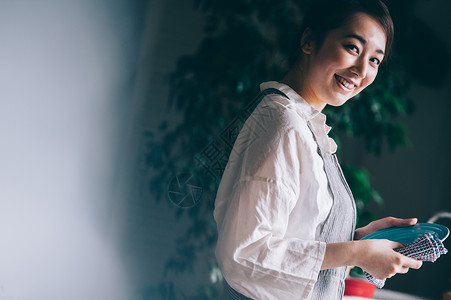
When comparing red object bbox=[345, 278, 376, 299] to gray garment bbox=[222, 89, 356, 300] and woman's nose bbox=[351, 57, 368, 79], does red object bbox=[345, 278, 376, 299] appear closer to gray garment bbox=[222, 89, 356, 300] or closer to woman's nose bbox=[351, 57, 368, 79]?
gray garment bbox=[222, 89, 356, 300]

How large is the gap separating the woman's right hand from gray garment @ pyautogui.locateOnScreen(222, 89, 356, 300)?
0.08 m

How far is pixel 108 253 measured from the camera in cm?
182

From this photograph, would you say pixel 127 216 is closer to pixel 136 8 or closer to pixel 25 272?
pixel 25 272

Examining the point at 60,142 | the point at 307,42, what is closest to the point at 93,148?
the point at 60,142

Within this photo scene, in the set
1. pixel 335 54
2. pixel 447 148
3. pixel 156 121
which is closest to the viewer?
pixel 335 54

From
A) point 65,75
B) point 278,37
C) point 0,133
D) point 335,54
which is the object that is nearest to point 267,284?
point 335,54

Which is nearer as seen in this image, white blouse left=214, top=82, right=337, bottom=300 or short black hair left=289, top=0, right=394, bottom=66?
white blouse left=214, top=82, right=337, bottom=300

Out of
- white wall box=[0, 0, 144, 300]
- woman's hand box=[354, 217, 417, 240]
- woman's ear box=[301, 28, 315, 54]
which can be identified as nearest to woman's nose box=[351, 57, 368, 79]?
woman's ear box=[301, 28, 315, 54]

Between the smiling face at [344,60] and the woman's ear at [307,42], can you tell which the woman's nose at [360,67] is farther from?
the woman's ear at [307,42]

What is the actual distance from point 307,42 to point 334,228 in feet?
1.35

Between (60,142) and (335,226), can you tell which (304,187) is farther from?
(60,142)

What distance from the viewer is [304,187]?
768 millimetres

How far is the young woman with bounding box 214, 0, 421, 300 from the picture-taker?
718 millimetres

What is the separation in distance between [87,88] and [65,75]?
0.15 m
